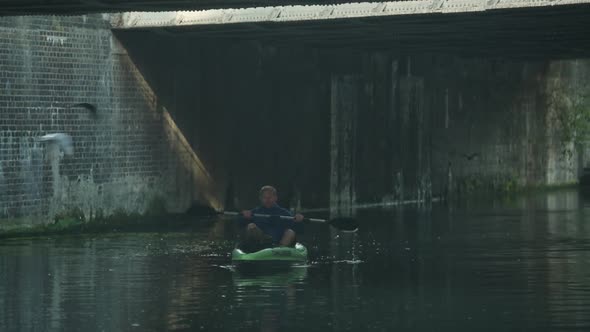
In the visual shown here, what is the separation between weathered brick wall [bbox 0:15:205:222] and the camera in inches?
1228

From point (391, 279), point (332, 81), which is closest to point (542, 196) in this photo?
point (332, 81)

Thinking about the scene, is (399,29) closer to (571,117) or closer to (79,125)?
(79,125)

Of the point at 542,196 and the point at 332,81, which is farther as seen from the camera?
the point at 542,196

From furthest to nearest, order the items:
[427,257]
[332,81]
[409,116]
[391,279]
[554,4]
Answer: [409,116], [332,81], [554,4], [427,257], [391,279]

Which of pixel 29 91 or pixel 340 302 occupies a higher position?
pixel 29 91

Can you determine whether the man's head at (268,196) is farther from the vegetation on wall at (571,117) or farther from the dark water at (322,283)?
the vegetation on wall at (571,117)

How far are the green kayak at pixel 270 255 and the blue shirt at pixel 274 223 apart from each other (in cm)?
60

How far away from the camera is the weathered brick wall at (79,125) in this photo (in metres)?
31.2

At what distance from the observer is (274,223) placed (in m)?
24.3

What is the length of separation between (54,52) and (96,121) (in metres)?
2.16

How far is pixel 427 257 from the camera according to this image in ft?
83.4

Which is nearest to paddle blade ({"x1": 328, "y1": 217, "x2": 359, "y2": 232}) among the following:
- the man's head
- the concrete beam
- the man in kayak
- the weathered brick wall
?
the man in kayak

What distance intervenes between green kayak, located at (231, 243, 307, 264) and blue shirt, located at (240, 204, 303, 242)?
1.96 feet

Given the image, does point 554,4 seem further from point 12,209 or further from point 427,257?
point 12,209
